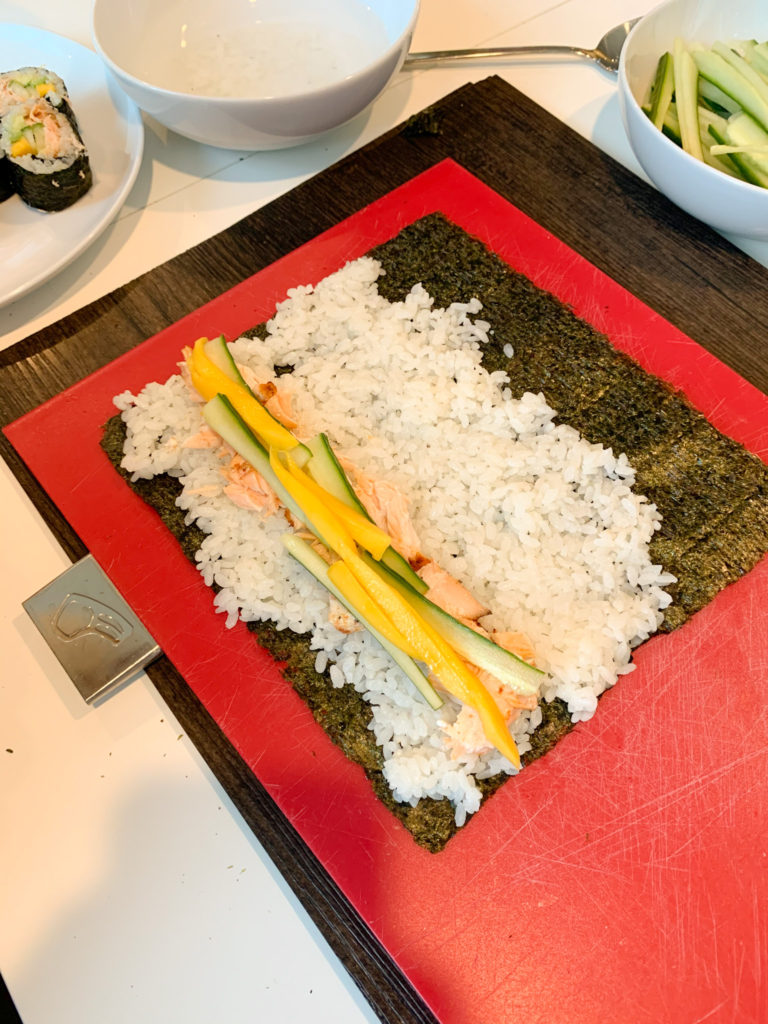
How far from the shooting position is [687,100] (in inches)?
77.0

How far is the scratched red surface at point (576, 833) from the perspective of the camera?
1.31m

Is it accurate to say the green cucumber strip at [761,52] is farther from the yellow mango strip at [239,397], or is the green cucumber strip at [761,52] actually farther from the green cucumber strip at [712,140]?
the yellow mango strip at [239,397]

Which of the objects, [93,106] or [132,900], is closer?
[132,900]

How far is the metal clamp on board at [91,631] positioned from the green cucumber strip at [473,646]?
0.57 metres

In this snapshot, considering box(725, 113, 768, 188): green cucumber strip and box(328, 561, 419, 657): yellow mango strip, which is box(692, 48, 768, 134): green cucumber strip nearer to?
box(725, 113, 768, 188): green cucumber strip

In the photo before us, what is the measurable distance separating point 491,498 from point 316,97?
117 centimetres

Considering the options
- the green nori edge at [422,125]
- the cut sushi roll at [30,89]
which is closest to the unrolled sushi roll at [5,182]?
the cut sushi roll at [30,89]

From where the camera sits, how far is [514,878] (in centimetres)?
139

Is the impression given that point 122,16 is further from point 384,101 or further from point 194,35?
point 384,101

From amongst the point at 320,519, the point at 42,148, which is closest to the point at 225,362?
the point at 320,519

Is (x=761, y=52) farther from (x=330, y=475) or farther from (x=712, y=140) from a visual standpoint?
(x=330, y=475)

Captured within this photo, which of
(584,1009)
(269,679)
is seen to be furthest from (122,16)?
(584,1009)

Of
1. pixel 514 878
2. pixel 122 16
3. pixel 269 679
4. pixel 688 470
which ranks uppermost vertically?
pixel 122 16

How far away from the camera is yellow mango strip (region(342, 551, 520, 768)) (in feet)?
4.41
